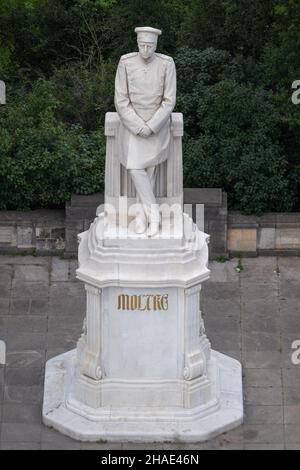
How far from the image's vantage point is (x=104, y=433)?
2477 centimetres

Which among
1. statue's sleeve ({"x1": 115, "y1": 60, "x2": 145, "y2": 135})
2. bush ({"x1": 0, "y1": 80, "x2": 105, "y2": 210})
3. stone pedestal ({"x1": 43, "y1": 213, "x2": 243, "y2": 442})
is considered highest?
statue's sleeve ({"x1": 115, "y1": 60, "x2": 145, "y2": 135})

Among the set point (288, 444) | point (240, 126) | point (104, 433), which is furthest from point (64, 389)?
point (240, 126)

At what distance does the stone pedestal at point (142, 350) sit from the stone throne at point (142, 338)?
1 cm

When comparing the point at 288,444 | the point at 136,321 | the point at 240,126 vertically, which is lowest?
the point at 288,444

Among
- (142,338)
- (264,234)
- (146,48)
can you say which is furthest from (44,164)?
(146,48)

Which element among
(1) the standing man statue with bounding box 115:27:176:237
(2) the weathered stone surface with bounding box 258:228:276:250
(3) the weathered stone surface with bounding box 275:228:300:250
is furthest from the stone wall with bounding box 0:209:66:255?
(1) the standing man statue with bounding box 115:27:176:237

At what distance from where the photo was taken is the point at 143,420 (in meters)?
25.0

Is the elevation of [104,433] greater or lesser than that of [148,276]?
lesser

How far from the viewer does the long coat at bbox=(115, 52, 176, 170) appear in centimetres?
2352

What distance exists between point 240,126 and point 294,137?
1.11 metres

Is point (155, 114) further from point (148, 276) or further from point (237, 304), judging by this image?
point (237, 304)

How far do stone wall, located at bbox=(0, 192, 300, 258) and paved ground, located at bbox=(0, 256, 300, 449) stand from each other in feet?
0.86

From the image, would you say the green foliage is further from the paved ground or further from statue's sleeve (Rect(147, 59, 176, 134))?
statue's sleeve (Rect(147, 59, 176, 134))

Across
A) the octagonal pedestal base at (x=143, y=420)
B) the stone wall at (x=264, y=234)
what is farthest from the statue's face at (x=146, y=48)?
the stone wall at (x=264, y=234)
